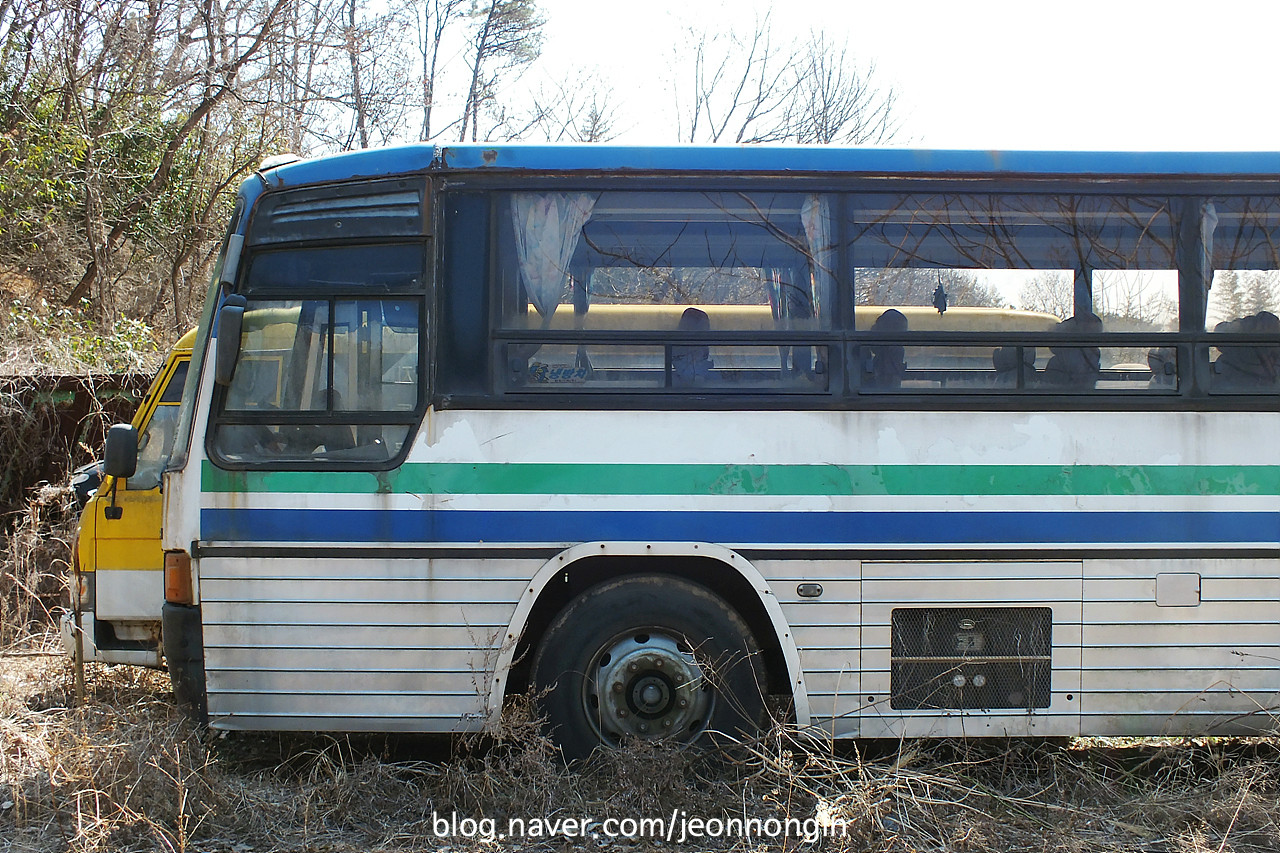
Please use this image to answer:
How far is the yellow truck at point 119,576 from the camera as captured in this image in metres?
4.56

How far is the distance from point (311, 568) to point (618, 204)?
2.02 metres

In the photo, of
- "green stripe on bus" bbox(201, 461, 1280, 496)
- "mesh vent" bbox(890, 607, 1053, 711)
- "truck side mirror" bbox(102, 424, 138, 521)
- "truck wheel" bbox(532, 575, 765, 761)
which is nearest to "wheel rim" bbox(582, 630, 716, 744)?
"truck wheel" bbox(532, 575, 765, 761)

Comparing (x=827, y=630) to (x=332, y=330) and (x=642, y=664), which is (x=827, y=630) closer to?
(x=642, y=664)

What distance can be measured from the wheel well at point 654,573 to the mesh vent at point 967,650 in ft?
1.69

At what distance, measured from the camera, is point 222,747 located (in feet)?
14.7

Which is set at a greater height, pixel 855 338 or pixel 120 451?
pixel 855 338

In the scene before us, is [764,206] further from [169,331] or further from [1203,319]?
[169,331]

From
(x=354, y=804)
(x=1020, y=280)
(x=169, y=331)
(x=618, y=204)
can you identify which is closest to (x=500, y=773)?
(x=354, y=804)

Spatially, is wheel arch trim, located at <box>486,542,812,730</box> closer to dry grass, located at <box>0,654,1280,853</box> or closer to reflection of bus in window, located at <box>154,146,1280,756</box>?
reflection of bus in window, located at <box>154,146,1280,756</box>

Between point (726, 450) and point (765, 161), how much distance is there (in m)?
1.26

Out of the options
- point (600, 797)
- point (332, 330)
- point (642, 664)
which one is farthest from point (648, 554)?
point (332, 330)

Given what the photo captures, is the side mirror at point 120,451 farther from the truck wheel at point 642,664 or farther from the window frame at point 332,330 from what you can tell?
the truck wheel at point 642,664

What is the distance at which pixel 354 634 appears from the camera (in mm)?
3924

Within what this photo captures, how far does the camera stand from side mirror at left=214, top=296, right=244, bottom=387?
151 inches
